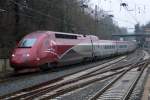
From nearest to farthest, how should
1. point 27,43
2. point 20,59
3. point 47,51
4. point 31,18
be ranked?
point 20,59, point 27,43, point 47,51, point 31,18

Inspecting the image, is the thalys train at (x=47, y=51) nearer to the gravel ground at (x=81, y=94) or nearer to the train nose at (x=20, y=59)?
the train nose at (x=20, y=59)

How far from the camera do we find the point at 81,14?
81.5 metres

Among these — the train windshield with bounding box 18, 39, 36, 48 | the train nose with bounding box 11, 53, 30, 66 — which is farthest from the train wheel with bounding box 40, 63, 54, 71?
the train nose with bounding box 11, 53, 30, 66

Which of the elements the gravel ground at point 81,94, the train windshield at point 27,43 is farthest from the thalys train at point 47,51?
the gravel ground at point 81,94

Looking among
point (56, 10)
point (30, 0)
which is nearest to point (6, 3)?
point (30, 0)

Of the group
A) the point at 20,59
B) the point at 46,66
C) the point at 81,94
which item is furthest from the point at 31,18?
the point at 81,94

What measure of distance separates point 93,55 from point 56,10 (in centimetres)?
1919

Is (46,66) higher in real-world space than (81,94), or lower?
higher

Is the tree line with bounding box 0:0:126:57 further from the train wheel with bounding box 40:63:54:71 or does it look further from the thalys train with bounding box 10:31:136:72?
the train wheel with bounding box 40:63:54:71

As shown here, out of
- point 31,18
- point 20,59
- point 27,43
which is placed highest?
point 31,18

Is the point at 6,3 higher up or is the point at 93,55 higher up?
the point at 6,3

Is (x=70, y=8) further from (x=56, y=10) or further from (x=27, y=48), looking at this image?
(x=27, y=48)

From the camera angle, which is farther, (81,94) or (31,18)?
(31,18)

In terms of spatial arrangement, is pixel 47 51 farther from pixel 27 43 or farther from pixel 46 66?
pixel 27 43
